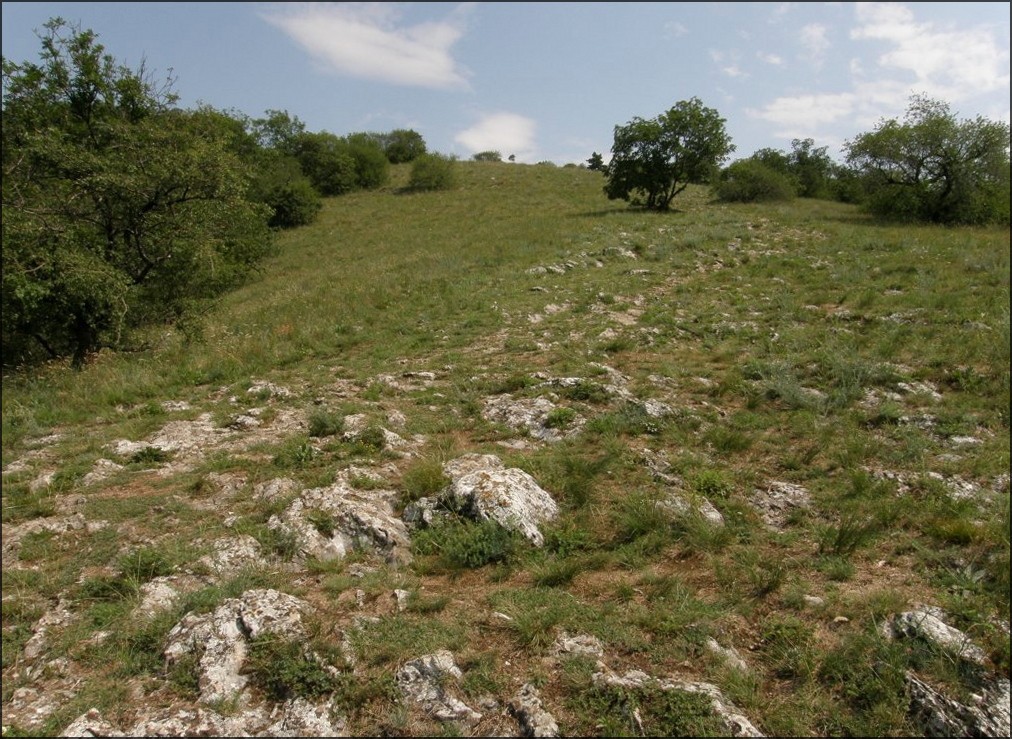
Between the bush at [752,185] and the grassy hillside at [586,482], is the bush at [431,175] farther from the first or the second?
the grassy hillside at [586,482]

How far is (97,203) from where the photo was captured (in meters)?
13.1

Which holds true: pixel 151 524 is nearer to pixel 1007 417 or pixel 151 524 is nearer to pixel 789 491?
pixel 789 491

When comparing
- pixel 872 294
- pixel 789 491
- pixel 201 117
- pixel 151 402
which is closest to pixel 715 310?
pixel 872 294

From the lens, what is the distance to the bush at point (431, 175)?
162 feet

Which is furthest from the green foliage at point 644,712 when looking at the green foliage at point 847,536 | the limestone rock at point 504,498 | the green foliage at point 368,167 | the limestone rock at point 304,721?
the green foliage at point 368,167

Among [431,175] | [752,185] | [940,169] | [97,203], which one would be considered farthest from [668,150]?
[97,203]

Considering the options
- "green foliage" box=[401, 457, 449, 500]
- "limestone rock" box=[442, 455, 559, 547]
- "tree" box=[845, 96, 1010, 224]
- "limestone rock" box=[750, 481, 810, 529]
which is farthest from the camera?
"tree" box=[845, 96, 1010, 224]

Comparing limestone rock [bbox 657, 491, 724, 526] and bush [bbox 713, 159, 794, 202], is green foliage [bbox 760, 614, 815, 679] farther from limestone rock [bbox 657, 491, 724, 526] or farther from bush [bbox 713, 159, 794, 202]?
bush [bbox 713, 159, 794, 202]

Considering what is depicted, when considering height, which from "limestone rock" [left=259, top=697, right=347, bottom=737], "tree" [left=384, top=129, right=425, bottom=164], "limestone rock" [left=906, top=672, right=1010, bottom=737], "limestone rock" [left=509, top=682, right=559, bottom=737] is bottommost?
"limestone rock" [left=259, top=697, right=347, bottom=737]

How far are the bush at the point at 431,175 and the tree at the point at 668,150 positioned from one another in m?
20.2

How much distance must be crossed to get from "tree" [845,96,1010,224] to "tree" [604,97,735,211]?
7870 mm

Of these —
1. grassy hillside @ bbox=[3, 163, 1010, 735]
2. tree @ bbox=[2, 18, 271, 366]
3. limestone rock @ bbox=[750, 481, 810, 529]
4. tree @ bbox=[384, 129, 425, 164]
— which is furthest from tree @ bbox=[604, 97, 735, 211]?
tree @ bbox=[384, 129, 425, 164]

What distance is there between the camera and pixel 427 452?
7.38 m

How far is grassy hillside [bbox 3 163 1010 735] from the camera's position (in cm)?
402
